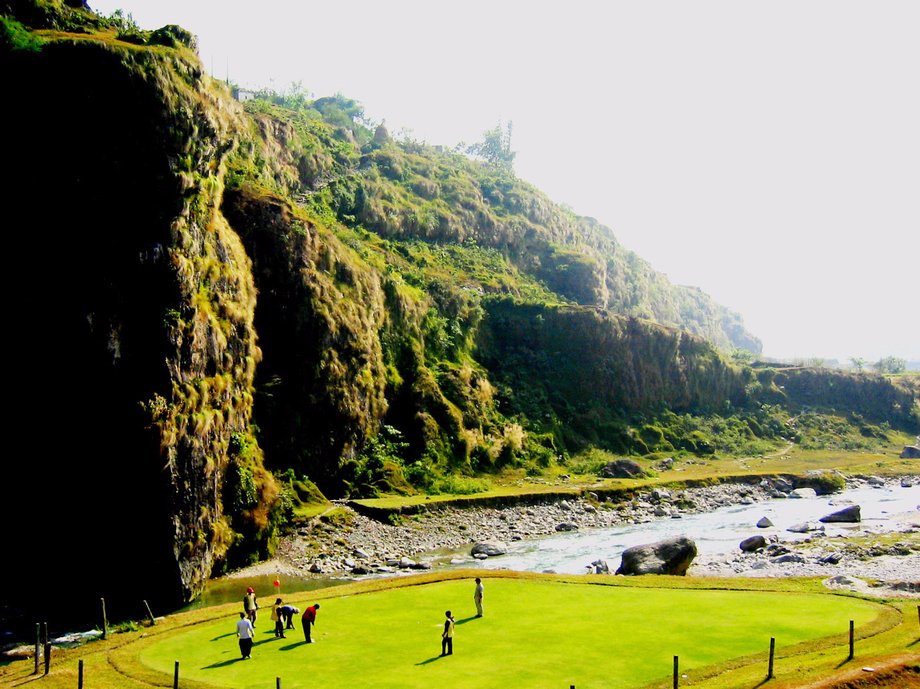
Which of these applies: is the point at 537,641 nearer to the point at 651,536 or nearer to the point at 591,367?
the point at 651,536

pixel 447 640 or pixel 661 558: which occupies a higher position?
pixel 447 640

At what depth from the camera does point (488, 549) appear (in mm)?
60375

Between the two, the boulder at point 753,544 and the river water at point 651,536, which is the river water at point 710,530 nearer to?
the river water at point 651,536

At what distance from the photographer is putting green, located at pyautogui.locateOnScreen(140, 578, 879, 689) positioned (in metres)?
25.5

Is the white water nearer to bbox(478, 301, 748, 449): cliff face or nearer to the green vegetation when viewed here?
the green vegetation

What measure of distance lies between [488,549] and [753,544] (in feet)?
68.0

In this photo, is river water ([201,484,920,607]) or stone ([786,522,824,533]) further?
stone ([786,522,824,533])

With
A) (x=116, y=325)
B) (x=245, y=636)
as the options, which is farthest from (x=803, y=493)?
(x=245, y=636)

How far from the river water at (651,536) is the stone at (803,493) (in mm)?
1940

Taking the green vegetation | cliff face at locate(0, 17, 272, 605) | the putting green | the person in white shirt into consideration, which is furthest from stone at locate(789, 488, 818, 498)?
the person in white shirt

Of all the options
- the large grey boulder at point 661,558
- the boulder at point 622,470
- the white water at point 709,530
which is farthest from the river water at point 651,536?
the boulder at point 622,470

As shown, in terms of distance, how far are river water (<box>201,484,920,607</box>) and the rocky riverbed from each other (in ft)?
5.33

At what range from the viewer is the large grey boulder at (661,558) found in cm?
4613

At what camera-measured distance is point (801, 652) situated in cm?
2667
